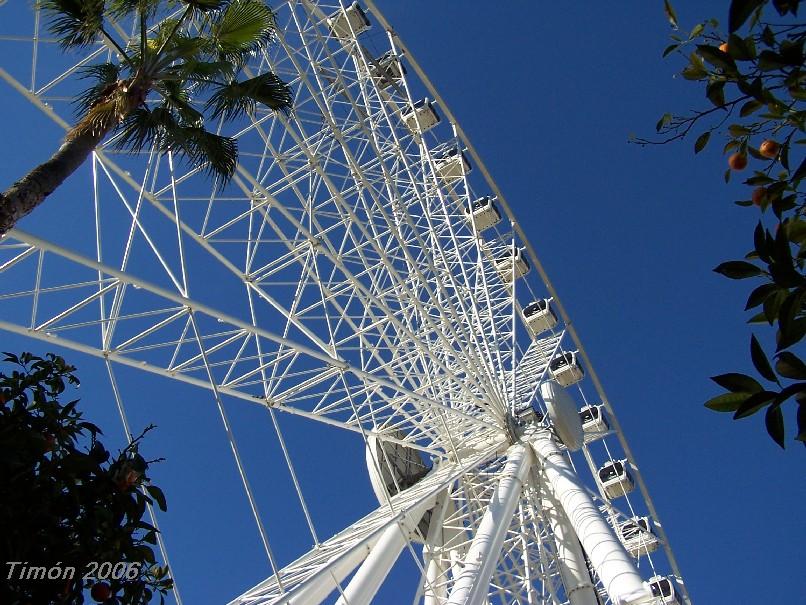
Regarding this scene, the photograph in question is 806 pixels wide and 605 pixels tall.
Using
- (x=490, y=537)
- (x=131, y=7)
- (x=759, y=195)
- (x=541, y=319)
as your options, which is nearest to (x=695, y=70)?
(x=759, y=195)

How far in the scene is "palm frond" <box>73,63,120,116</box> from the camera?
7838 mm

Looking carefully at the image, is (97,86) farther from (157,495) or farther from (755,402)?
(755,402)

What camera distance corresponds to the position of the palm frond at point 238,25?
8656mm

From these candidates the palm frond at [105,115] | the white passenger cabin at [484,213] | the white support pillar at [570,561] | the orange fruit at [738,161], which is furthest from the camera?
the white passenger cabin at [484,213]

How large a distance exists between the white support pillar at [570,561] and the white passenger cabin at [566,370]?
296 inches

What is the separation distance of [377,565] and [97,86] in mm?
8026

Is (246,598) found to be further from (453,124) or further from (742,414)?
(453,124)

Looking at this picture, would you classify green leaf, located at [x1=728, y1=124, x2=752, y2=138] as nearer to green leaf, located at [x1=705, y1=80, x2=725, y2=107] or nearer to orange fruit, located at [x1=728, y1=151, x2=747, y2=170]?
orange fruit, located at [x1=728, y1=151, x2=747, y2=170]

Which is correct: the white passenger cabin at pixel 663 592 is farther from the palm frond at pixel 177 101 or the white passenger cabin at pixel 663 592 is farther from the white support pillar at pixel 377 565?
the palm frond at pixel 177 101

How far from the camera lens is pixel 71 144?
281 inches

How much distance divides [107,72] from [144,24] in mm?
1054

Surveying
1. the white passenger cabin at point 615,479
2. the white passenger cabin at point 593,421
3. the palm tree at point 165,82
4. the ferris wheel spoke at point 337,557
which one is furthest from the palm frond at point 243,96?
the white passenger cabin at point 615,479

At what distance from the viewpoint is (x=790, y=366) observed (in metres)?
1.75

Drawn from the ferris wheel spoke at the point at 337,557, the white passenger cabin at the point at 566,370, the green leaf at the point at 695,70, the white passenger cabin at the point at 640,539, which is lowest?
the white passenger cabin at the point at 640,539
